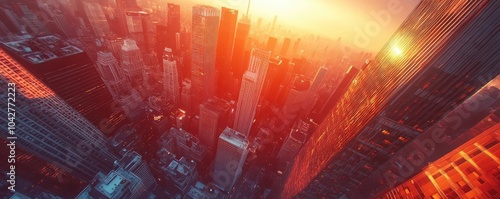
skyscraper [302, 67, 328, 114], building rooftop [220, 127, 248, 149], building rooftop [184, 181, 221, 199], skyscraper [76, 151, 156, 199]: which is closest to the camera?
skyscraper [76, 151, 156, 199]

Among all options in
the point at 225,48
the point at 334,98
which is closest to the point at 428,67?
the point at 334,98

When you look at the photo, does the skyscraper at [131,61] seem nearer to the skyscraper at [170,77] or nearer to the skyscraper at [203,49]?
the skyscraper at [170,77]

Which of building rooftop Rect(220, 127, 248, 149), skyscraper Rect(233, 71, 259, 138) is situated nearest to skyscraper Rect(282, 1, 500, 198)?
building rooftop Rect(220, 127, 248, 149)

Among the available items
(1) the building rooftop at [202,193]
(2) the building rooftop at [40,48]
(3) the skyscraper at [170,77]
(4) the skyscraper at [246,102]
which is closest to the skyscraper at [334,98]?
(4) the skyscraper at [246,102]

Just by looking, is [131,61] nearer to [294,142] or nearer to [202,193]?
[202,193]

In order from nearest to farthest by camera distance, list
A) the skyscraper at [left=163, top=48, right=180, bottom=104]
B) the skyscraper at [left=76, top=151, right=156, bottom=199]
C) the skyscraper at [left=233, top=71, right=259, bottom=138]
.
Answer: the skyscraper at [left=76, top=151, right=156, bottom=199] < the skyscraper at [left=233, top=71, right=259, bottom=138] < the skyscraper at [left=163, top=48, right=180, bottom=104]

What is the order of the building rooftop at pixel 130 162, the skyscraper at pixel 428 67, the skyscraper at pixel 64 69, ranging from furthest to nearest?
the building rooftop at pixel 130 162, the skyscraper at pixel 64 69, the skyscraper at pixel 428 67

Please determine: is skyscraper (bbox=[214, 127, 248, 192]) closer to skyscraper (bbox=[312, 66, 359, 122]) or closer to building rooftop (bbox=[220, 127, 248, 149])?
building rooftop (bbox=[220, 127, 248, 149])
